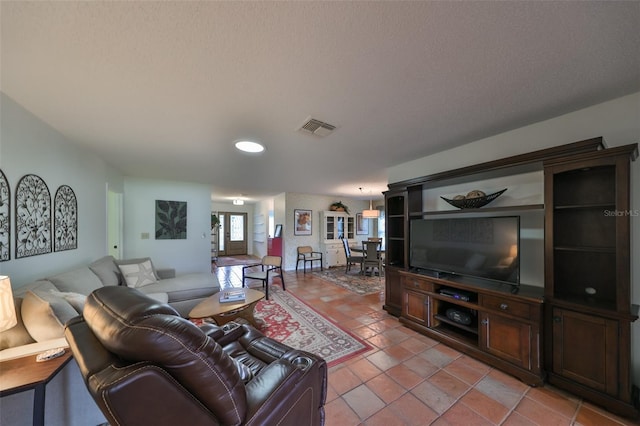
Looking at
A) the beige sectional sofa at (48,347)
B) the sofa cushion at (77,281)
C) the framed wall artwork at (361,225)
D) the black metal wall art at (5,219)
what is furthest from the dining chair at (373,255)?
the black metal wall art at (5,219)

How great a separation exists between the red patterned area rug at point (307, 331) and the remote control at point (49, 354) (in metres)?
1.76

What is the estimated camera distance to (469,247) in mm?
2410

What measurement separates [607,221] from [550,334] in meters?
1.01

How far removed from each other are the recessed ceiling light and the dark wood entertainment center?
2.24 meters

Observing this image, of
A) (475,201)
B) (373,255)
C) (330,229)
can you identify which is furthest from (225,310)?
(330,229)

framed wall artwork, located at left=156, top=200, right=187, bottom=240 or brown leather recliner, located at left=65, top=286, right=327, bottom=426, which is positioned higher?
framed wall artwork, located at left=156, top=200, right=187, bottom=240

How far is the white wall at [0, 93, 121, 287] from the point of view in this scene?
1713mm

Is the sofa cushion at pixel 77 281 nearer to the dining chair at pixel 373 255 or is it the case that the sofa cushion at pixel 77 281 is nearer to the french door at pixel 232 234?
the dining chair at pixel 373 255

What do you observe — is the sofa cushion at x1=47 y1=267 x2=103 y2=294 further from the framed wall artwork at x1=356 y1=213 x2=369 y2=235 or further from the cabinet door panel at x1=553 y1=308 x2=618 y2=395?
the framed wall artwork at x1=356 y1=213 x2=369 y2=235

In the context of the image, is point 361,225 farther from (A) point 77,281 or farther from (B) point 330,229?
(A) point 77,281

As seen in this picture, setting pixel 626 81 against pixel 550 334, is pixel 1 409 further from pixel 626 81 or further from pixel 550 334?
pixel 626 81

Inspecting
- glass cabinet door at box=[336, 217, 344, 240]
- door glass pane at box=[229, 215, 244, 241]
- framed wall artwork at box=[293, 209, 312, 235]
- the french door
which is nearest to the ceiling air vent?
framed wall artwork at box=[293, 209, 312, 235]

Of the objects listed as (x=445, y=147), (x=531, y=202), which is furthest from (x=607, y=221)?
(x=445, y=147)

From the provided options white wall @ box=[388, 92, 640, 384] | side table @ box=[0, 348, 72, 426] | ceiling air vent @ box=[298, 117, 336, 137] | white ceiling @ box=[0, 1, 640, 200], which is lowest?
side table @ box=[0, 348, 72, 426]
